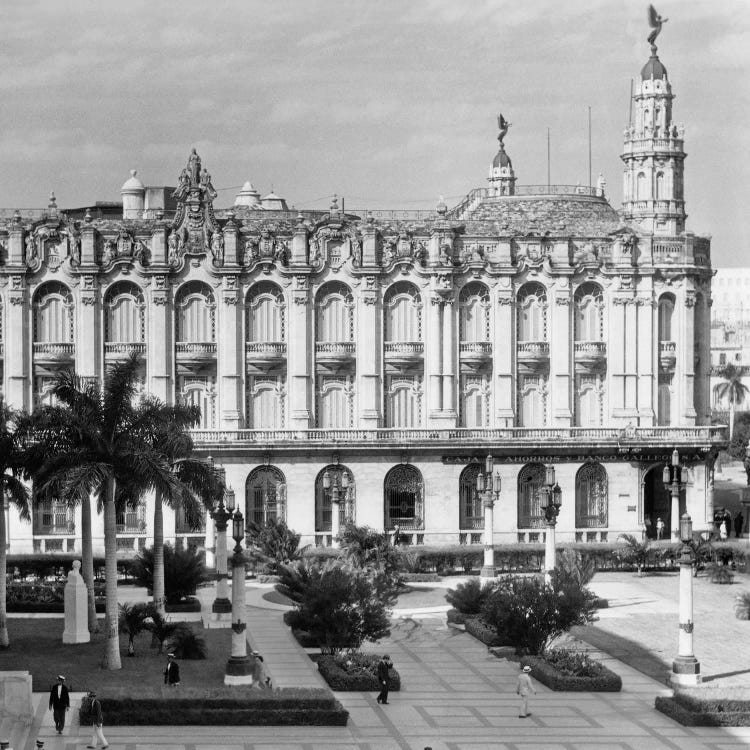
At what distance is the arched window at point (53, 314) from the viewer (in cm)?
10650

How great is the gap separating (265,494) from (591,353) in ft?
65.1

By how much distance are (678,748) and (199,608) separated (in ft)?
104

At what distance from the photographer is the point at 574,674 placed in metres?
64.0

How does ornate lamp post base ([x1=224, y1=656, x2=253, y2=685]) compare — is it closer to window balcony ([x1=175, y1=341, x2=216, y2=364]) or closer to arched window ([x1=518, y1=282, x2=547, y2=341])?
window balcony ([x1=175, y1=341, x2=216, y2=364])

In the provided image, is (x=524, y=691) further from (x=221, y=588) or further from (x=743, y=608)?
(x=221, y=588)

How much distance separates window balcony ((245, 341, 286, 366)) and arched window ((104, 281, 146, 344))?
5768mm

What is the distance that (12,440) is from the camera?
70.1 m

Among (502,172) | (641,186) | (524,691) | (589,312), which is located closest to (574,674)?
(524,691)

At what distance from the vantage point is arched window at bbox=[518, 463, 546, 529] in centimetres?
10688

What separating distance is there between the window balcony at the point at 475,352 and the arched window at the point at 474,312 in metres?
0.30

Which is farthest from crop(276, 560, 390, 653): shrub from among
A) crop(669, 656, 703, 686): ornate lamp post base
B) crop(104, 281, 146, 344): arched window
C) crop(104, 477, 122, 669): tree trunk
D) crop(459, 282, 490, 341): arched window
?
crop(459, 282, 490, 341): arched window

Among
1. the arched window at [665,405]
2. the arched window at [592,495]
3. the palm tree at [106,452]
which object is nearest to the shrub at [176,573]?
the palm tree at [106,452]

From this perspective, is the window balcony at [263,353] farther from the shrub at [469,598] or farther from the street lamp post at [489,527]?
the shrub at [469,598]

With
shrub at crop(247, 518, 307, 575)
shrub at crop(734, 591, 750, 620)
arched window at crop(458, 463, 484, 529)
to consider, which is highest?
arched window at crop(458, 463, 484, 529)
